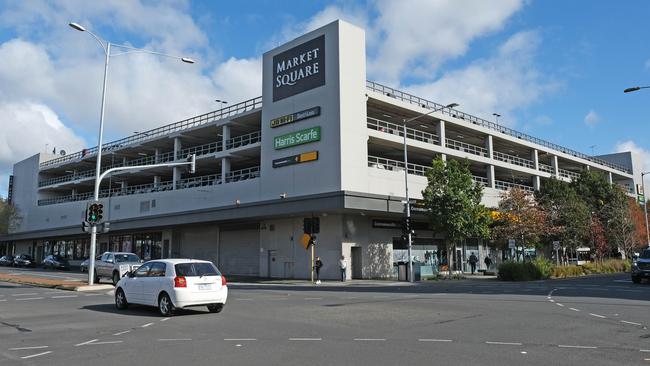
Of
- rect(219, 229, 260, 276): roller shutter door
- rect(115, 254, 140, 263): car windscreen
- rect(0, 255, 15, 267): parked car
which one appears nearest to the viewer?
rect(115, 254, 140, 263): car windscreen

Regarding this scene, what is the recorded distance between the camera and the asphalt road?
28.0ft

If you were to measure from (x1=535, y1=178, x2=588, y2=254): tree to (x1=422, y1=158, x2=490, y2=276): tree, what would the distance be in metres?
12.9

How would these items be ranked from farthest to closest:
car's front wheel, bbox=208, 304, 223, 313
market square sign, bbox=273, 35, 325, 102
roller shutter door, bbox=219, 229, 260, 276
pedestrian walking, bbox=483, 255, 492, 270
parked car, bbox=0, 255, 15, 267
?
parked car, bbox=0, 255, 15, 267 < pedestrian walking, bbox=483, 255, 492, 270 < roller shutter door, bbox=219, 229, 260, 276 < market square sign, bbox=273, 35, 325, 102 < car's front wheel, bbox=208, 304, 223, 313

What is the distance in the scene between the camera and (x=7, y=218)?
233 feet

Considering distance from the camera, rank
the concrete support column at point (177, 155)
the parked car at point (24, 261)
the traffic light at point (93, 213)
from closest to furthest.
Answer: the traffic light at point (93, 213)
the concrete support column at point (177, 155)
the parked car at point (24, 261)

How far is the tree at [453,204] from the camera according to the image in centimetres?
3497

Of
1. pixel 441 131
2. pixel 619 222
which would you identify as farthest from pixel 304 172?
pixel 619 222

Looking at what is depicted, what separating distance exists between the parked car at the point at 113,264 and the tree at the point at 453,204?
1865 centimetres

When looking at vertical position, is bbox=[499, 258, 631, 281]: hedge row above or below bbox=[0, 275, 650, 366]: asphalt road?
Result: above

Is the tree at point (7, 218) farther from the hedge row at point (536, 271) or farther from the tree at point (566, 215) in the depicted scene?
the tree at point (566, 215)

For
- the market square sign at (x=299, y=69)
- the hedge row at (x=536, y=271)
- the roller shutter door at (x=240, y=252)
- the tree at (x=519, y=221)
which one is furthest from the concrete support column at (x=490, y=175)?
the roller shutter door at (x=240, y=252)

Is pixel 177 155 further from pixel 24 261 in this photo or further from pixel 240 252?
pixel 24 261

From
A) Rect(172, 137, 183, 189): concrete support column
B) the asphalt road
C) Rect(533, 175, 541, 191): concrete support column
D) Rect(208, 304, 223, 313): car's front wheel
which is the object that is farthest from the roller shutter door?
Rect(533, 175, 541, 191): concrete support column

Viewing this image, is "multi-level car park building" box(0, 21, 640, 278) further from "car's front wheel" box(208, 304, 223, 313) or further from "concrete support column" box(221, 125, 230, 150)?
"car's front wheel" box(208, 304, 223, 313)
